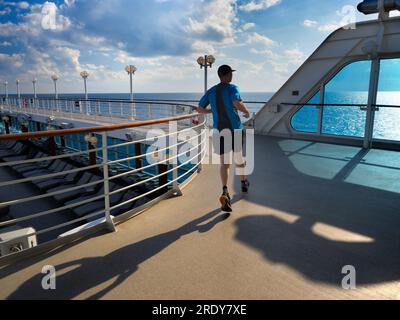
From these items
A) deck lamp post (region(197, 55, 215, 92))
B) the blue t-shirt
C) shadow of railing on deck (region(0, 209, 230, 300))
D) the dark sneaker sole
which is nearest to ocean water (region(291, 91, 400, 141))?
deck lamp post (region(197, 55, 215, 92))

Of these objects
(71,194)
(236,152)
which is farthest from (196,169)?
(71,194)

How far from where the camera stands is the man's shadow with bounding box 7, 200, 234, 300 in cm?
162

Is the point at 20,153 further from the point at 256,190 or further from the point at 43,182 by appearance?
the point at 256,190

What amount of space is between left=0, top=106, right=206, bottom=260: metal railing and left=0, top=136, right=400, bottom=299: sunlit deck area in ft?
0.92

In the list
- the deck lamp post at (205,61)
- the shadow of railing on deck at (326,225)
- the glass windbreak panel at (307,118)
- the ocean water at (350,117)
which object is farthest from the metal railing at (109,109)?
the shadow of railing on deck at (326,225)

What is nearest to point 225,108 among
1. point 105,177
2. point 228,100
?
point 228,100

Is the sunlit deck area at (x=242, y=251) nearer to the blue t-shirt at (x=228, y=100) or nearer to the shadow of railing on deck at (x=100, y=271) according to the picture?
the shadow of railing on deck at (x=100, y=271)

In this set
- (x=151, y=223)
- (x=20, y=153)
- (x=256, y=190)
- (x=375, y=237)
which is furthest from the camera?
(x=20, y=153)

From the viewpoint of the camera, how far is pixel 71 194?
965 centimetres

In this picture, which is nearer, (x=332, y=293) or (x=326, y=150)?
(x=332, y=293)

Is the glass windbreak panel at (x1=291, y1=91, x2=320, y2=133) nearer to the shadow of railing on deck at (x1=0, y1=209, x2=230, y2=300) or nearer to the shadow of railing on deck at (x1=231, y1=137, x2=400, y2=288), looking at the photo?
the shadow of railing on deck at (x1=231, y1=137, x2=400, y2=288)

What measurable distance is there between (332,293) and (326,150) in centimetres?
422

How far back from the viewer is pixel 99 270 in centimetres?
183

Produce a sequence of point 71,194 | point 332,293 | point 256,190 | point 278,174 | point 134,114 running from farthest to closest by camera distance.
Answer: point 134,114 → point 71,194 → point 278,174 → point 256,190 → point 332,293
